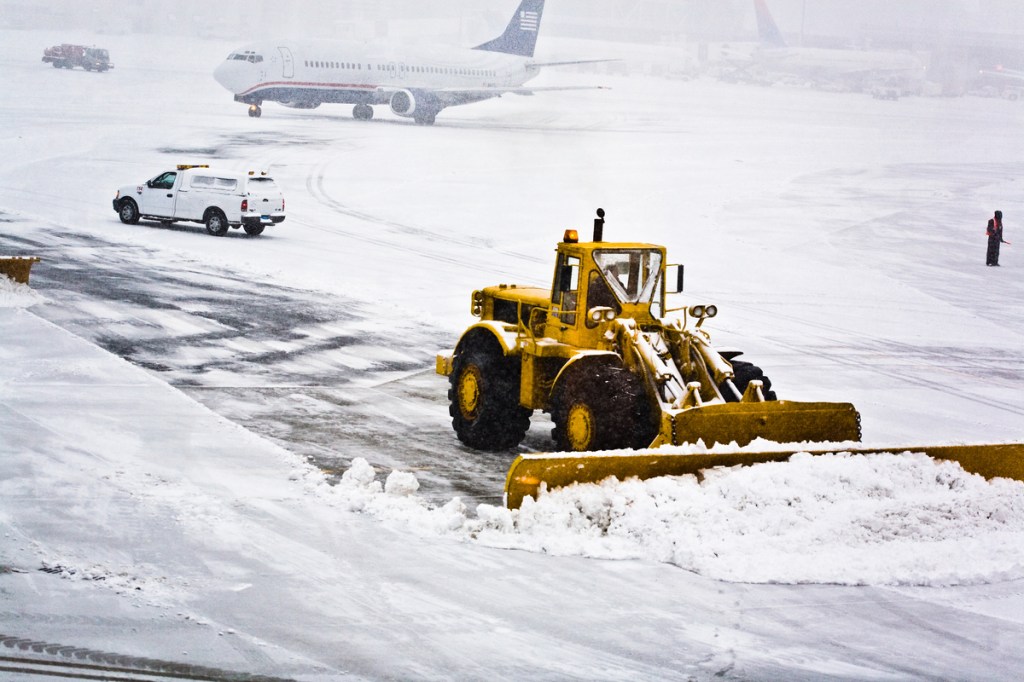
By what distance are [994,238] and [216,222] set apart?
1948 cm

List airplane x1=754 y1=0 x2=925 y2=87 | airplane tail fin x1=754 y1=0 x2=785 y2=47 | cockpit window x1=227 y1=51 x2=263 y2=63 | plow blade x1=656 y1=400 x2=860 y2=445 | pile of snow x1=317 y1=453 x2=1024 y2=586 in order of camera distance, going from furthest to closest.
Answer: airplane tail fin x1=754 y1=0 x2=785 y2=47
airplane x1=754 y1=0 x2=925 y2=87
cockpit window x1=227 y1=51 x2=263 y2=63
plow blade x1=656 y1=400 x2=860 y2=445
pile of snow x1=317 y1=453 x2=1024 y2=586

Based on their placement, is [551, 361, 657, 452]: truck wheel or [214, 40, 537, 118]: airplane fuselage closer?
[551, 361, 657, 452]: truck wheel

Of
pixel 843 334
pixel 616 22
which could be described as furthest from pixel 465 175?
pixel 616 22

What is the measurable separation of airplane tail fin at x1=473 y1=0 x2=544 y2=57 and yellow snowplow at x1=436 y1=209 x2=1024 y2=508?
64.1 meters

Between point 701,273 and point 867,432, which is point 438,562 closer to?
point 867,432

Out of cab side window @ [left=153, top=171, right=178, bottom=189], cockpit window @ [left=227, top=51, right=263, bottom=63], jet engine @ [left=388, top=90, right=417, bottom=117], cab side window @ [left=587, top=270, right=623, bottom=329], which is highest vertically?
cockpit window @ [left=227, top=51, right=263, bottom=63]

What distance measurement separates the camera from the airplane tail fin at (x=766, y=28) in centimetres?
9931

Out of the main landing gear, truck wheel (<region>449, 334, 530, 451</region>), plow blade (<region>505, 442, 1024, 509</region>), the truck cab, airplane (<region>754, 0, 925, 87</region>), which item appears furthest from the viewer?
airplane (<region>754, 0, 925, 87</region>)

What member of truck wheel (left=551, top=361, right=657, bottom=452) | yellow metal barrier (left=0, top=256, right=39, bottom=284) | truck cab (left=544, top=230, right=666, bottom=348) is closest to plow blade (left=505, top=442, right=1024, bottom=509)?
truck wheel (left=551, top=361, right=657, bottom=452)

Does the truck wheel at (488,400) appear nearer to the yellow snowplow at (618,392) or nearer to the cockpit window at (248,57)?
the yellow snowplow at (618,392)

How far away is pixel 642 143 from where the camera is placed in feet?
204

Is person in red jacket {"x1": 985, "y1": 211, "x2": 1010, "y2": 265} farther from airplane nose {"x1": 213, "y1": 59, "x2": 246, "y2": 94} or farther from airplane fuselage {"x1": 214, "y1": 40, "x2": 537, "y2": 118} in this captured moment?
airplane nose {"x1": 213, "y1": 59, "x2": 246, "y2": 94}

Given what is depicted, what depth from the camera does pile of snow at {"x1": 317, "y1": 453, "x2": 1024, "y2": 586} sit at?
976 centimetres

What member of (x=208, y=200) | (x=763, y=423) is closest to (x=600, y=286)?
(x=763, y=423)
